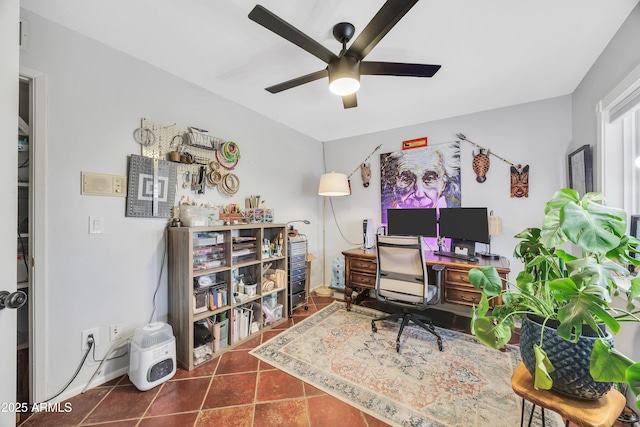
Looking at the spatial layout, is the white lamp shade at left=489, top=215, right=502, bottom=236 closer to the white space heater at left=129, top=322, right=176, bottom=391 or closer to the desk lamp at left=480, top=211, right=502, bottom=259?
the desk lamp at left=480, top=211, right=502, bottom=259

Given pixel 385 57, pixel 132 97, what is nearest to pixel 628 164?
pixel 385 57

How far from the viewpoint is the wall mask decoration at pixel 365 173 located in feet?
11.7

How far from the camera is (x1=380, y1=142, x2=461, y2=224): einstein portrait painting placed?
9.73 ft

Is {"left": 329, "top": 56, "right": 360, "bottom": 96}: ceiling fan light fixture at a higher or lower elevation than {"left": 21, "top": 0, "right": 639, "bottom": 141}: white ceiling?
lower

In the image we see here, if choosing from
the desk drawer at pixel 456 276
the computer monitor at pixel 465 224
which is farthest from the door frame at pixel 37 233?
the computer monitor at pixel 465 224

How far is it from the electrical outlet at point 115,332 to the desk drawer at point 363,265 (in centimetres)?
222

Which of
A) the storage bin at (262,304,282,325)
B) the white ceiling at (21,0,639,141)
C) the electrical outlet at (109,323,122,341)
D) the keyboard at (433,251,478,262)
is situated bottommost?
the storage bin at (262,304,282,325)

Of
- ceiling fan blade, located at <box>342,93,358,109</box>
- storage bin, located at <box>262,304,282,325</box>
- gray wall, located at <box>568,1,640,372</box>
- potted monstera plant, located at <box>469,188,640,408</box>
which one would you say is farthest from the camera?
storage bin, located at <box>262,304,282,325</box>

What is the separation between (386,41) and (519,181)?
2.08 m

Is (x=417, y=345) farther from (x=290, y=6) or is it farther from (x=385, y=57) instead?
(x=290, y=6)

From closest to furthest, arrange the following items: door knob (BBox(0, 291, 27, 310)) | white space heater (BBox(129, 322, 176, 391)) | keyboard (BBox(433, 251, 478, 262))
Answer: door knob (BBox(0, 291, 27, 310)) → white space heater (BBox(129, 322, 176, 391)) → keyboard (BBox(433, 251, 478, 262))

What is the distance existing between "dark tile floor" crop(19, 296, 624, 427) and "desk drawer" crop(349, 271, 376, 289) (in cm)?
135

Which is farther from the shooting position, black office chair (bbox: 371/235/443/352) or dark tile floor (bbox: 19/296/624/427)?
black office chair (bbox: 371/235/443/352)

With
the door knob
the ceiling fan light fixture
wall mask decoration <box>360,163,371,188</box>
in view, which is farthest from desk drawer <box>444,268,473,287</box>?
the door knob
